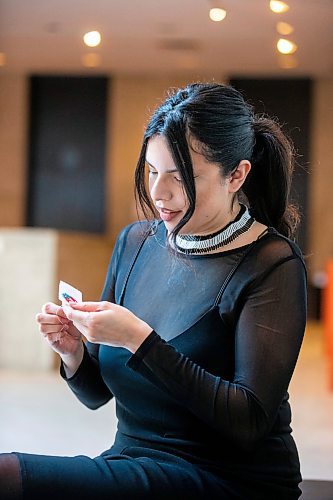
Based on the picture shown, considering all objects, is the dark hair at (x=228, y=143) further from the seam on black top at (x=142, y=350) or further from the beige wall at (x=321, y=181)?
the beige wall at (x=321, y=181)

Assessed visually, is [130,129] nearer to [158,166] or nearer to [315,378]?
[315,378]

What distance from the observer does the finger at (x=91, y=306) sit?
1.59 m

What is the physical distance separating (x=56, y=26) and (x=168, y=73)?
3.13m

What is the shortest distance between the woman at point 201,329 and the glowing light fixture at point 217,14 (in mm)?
6999

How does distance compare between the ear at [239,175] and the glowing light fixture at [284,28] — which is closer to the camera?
the ear at [239,175]

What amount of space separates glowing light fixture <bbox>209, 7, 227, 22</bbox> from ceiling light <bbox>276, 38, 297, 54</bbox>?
Answer: 4.31 ft

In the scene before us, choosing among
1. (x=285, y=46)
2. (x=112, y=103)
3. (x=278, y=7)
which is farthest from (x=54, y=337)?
(x=112, y=103)

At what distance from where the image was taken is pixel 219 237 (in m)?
1.79

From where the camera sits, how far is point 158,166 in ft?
5.63

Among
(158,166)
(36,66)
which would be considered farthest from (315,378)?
(36,66)

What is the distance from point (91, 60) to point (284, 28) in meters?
3.14

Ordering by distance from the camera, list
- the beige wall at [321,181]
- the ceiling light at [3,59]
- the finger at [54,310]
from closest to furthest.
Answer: the finger at [54,310], the ceiling light at [3,59], the beige wall at [321,181]

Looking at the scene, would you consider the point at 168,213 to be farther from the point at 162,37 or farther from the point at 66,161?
the point at 66,161

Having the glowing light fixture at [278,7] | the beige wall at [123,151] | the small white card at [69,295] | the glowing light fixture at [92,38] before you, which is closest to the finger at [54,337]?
the small white card at [69,295]
